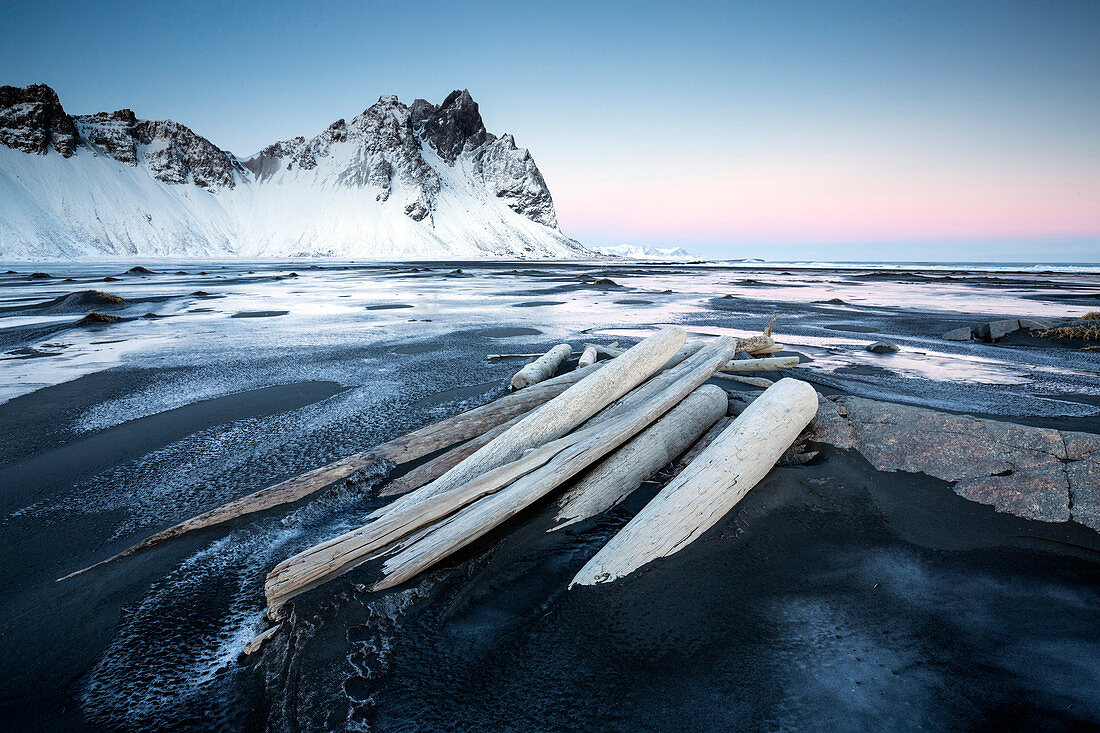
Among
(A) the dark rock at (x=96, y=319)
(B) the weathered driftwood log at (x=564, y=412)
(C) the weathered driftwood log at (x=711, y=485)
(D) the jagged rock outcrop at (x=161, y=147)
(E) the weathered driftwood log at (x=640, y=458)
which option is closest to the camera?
(C) the weathered driftwood log at (x=711, y=485)

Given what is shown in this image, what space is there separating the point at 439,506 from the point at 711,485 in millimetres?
1808

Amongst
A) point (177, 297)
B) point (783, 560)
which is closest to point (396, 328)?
point (783, 560)

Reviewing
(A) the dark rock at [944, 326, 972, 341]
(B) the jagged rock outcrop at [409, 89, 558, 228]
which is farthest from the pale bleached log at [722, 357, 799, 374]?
(B) the jagged rock outcrop at [409, 89, 558, 228]

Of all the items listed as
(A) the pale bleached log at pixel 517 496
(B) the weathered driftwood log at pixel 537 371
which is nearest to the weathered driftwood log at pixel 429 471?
(A) the pale bleached log at pixel 517 496

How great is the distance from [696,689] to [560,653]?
603 mm

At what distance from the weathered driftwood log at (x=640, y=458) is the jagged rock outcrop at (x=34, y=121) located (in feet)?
535

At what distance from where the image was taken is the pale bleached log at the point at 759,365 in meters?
6.59

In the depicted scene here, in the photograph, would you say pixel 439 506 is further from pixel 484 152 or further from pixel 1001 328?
pixel 484 152

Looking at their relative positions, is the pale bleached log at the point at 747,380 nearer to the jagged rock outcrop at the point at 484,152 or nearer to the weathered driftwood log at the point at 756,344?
the weathered driftwood log at the point at 756,344

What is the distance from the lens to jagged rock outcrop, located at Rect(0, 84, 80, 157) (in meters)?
104

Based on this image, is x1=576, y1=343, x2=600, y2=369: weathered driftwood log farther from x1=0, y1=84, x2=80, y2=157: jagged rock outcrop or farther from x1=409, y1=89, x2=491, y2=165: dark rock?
x1=409, y1=89, x2=491, y2=165: dark rock

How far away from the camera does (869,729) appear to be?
177 cm

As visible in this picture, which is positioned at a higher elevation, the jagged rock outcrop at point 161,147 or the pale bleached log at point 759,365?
the jagged rock outcrop at point 161,147

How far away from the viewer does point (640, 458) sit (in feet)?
11.7
